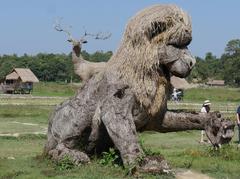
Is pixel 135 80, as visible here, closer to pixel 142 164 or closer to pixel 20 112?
pixel 142 164

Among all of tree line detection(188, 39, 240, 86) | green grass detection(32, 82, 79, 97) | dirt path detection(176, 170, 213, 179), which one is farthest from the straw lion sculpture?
tree line detection(188, 39, 240, 86)

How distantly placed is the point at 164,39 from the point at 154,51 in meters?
0.16

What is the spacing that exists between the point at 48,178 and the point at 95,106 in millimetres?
973

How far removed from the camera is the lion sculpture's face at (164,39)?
605cm

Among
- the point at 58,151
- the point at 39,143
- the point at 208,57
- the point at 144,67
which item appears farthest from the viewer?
the point at 208,57

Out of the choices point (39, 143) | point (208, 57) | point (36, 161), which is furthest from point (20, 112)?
point (208, 57)

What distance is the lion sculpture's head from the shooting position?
19.9 ft

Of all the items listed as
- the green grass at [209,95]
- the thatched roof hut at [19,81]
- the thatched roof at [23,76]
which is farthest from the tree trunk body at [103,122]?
the thatched roof at [23,76]

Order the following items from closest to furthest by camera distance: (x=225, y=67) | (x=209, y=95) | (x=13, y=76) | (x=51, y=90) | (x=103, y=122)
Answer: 1. (x=103, y=122)
2. (x=209, y=95)
3. (x=51, y=90)
4. (x=13, y=76)
5. (x=225, y=67)

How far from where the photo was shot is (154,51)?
607cm

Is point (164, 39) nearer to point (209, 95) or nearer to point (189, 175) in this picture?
point (189, 175)

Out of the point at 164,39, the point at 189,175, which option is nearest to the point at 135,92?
the point at 164,39

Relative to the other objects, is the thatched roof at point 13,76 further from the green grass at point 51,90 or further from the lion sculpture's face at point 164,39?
the lion sculpture's face at point 164,39

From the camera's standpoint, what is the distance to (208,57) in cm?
13138
